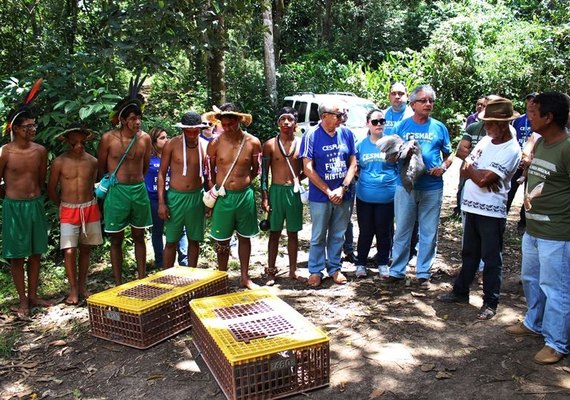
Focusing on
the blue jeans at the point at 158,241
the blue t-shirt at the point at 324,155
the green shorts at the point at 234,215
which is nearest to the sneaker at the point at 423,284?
the blue t-shirt at the point at 324,155

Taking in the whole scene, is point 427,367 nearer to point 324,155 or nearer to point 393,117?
point 324,155

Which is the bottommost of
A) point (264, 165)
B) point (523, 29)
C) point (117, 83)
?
point (264, 165)

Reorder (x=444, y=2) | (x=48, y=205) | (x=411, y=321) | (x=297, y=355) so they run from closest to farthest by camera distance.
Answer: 1. (x=297, y=355)
2. (x=411, y=321)
3. (x=48, y=205)
4. (x=444, y=2)

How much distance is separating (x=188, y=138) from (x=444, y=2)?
58.8ft

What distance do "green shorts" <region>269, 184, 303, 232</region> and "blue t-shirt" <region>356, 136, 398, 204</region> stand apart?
0.71 metres

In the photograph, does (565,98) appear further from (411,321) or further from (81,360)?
(81,360)

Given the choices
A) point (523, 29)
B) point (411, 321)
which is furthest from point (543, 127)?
point (523, 29)

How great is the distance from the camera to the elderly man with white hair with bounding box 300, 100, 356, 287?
214 inches

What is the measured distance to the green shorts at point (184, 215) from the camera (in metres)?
5.44

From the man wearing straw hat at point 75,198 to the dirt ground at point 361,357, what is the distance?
0.60 m

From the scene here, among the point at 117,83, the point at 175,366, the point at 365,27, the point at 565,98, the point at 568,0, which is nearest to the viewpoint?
the point at 565,98

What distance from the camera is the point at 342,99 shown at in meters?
11.5

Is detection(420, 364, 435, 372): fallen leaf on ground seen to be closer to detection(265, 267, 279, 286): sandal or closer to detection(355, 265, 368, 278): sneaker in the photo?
detection(355, 265, 368, 278): sneaker

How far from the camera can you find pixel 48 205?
625 centimetres
